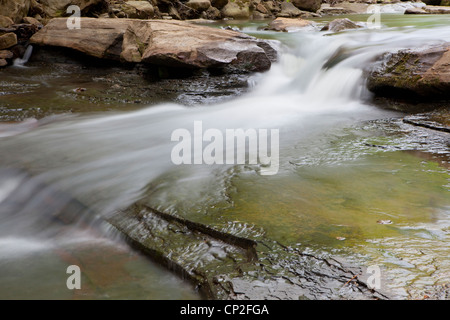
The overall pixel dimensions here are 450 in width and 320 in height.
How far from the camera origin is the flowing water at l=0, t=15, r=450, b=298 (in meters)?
2.51

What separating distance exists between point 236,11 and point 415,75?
15.4 metres

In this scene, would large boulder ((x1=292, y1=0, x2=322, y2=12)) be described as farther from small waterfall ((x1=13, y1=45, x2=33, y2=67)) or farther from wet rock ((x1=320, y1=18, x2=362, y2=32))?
small waterfall ((x1=13, y1=45, x2=33, y2=67))

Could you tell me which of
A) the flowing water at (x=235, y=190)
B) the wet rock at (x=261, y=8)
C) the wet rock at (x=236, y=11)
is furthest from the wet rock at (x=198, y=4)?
the flowing water at (x=235, y=190)

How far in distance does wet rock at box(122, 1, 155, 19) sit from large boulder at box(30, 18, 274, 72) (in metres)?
5.99

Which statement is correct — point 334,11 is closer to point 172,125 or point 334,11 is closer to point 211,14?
point 211,14

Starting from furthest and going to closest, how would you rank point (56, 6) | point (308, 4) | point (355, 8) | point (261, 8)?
point (355, 8)
point (308, 4)
point (261, 8)
point (56, 6)

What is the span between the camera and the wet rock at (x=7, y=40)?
30.7 feet

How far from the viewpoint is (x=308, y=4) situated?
23203 mm

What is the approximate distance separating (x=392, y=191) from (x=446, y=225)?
24.8 inches

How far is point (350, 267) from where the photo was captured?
7.48 ft

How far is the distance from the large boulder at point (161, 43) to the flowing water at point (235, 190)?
132 centimetres

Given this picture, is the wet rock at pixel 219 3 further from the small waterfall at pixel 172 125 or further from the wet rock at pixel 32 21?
the small waterfall at pixel 172 125

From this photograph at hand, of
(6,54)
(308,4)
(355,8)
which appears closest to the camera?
(6,54)

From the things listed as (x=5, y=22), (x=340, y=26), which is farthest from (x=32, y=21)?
(x=340, y=26)
